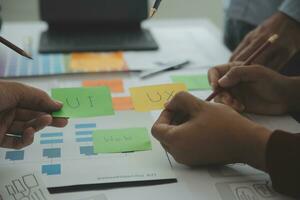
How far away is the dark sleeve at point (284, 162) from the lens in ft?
1.99

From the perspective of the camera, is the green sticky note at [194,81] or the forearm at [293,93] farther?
the green sticky note at [194,81]

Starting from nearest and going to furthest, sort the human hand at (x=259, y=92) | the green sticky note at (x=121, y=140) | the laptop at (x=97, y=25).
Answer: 1. the green sticky note at (x=121, y=140)
2. the human hand at (x=259, y=92)
3. the laptop at (x=97, y=25)

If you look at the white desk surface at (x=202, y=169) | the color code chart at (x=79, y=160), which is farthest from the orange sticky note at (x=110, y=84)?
the color code chart at (x=79, y=160)

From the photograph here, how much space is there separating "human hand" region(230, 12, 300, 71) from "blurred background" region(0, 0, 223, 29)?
986 mm

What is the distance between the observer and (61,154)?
70 cm

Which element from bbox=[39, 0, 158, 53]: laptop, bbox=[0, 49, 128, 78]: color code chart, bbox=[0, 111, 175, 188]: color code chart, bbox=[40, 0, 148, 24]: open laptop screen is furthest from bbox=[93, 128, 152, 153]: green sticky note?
bbox=[40, 0, 148, 24]: open laptop screen

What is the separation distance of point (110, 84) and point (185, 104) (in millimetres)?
300

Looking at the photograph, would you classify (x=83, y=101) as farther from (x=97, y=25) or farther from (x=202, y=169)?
(x=97, y=25)

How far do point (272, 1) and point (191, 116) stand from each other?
628 millimetres

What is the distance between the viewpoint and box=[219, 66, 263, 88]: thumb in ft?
2.66

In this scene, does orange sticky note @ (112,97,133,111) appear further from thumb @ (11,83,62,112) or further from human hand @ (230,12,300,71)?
human hand @ (230,12,300,71)

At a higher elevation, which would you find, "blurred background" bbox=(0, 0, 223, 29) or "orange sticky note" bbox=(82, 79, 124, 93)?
"orange sticky note" bbox=(82, 79, 124, 93)

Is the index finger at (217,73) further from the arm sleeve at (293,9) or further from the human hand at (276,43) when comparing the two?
the arm sleeve at (293,9)

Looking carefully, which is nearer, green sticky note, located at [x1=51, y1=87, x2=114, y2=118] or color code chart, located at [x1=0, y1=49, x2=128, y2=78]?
green sticky note, located at [x1=51, y1=87, x2=114, y2=118]
